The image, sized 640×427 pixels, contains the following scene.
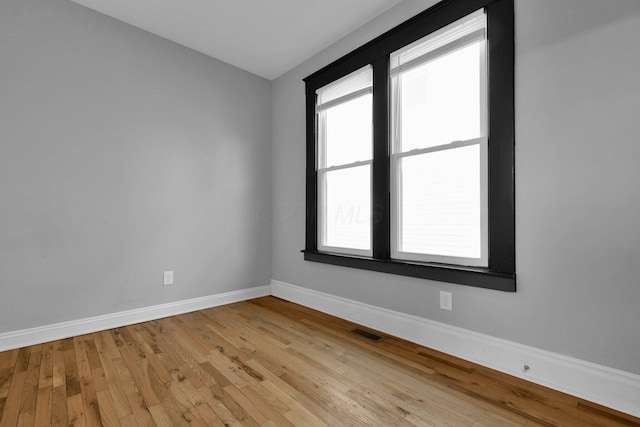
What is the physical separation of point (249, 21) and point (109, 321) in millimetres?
2917

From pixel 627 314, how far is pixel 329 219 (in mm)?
2240

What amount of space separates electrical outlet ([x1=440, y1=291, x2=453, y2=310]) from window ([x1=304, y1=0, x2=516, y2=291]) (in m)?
0.12

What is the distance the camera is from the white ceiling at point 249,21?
2.44m

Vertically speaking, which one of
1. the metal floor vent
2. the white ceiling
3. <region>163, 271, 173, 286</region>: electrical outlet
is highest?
the white ceiling

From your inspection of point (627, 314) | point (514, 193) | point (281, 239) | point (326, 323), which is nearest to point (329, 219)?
point (281, 239)

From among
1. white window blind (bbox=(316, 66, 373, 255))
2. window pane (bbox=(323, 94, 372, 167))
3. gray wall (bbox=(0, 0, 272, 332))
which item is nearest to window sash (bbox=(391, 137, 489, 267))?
white window blind (bbox=(316, 66, 373, 255))

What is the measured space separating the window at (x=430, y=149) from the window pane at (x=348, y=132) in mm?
12

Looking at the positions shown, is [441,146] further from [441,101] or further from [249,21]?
[249,21]

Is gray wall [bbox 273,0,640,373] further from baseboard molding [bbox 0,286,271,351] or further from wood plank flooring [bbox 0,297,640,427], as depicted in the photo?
baseboard molding [bbox 0,286,271,351]

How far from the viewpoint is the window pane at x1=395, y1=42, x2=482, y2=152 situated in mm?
2016

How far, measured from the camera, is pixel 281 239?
3607 millimetres

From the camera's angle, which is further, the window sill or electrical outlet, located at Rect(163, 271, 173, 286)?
electrical outlet, located at Rect(163, 271, 173, 286)

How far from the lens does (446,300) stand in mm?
2074

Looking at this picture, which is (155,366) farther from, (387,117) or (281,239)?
(387,117)
